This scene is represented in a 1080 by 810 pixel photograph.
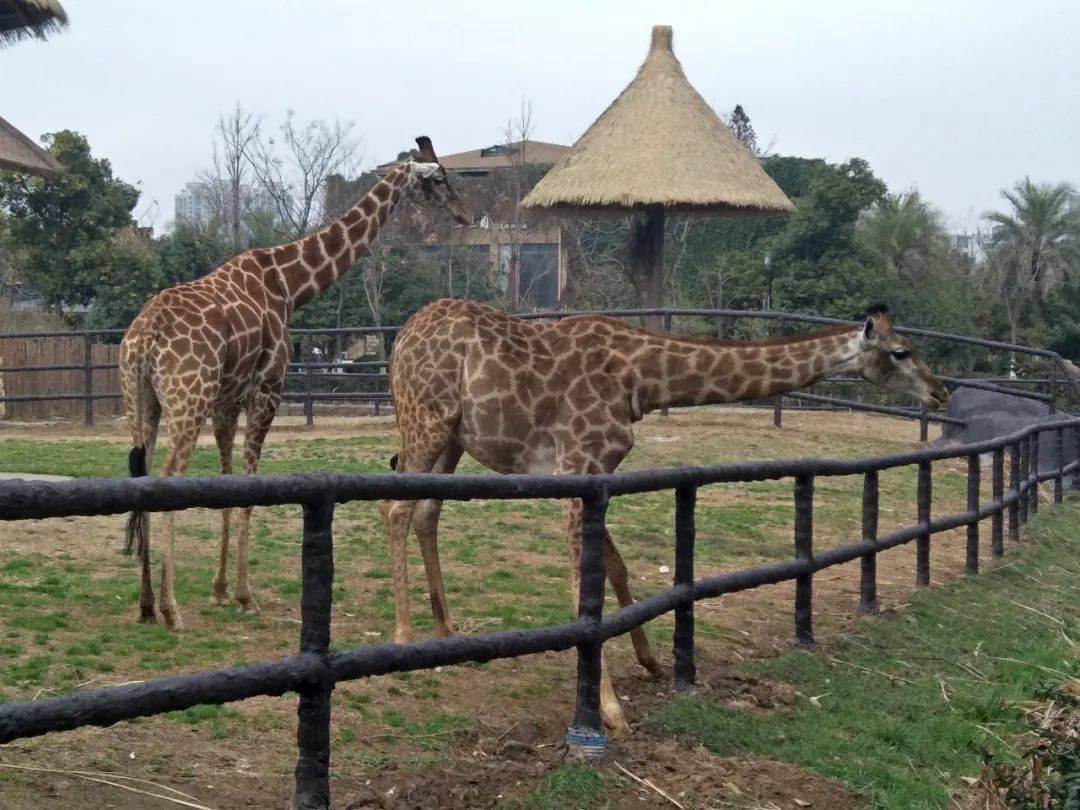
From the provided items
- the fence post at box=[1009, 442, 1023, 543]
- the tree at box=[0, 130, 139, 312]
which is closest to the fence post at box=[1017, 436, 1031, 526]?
the fence post at box=[1009, 442, 1023, 543]

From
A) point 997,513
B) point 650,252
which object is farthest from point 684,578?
point 650,252

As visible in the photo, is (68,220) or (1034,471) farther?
(68,220)

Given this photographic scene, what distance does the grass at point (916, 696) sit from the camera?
5.14 meters

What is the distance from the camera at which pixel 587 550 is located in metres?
4.77

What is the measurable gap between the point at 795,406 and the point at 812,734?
574 inches

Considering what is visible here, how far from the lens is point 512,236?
1252 inches

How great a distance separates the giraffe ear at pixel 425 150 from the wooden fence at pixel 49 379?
10570 millimetres

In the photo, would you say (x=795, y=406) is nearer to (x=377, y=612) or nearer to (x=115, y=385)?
(x=115, y=385)

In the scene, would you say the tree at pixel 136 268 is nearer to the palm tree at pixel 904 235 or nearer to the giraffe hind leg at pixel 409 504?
the palm tree at pixel 904 235

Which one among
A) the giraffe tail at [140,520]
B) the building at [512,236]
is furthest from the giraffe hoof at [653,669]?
the building at [512,236]

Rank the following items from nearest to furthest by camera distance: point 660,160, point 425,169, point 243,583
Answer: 1. point 243,583
2. point 425,169
3. point 660,160

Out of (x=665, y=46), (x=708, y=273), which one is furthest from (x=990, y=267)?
(x=665, y=46)

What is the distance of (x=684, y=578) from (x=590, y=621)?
1061 millimetres

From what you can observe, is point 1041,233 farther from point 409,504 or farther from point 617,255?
point 409,504
